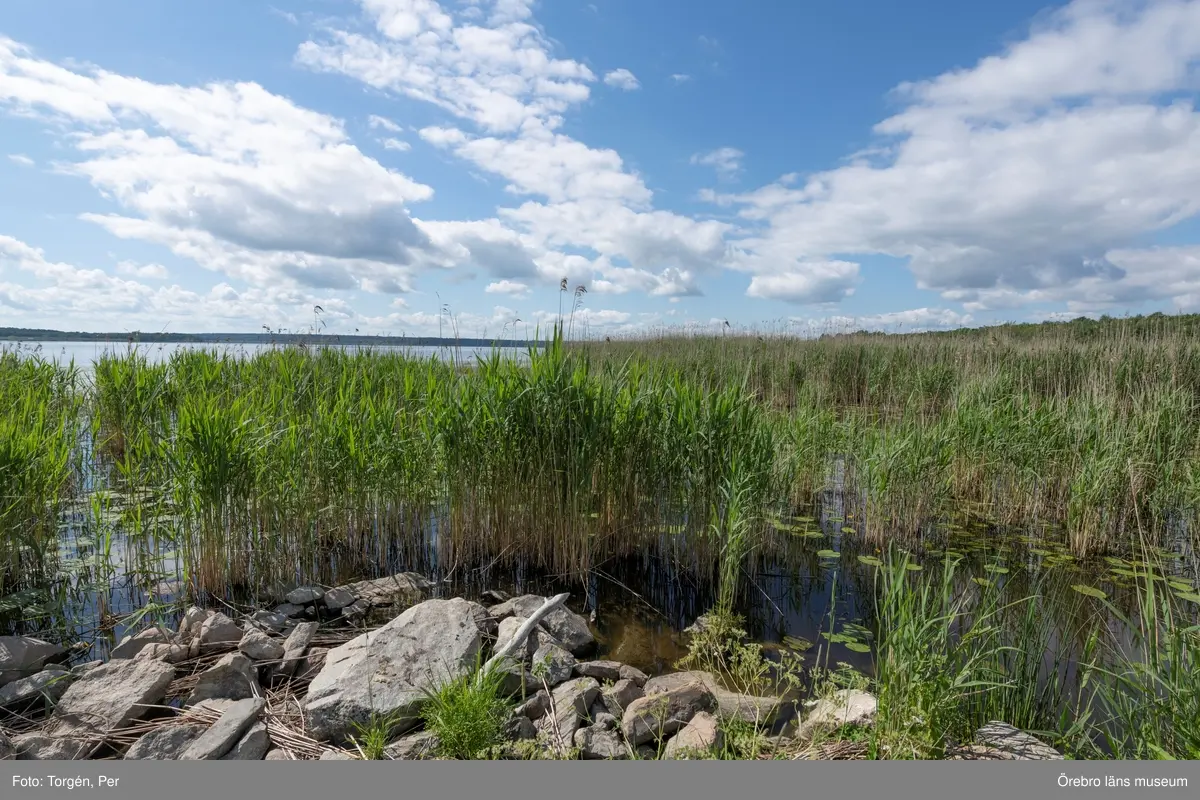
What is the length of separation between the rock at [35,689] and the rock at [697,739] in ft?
9.98

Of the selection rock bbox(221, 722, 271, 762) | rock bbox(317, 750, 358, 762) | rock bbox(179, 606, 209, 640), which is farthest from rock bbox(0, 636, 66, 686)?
rock bbox(317, 750, 358, 762)

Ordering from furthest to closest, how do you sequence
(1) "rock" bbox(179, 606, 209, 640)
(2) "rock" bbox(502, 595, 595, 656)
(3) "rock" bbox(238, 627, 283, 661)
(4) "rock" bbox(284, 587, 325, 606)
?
(4) "rock" bbox(284, 587, 325, 606) < (2) "rock" bbox(502, 595, 595, 656) < (1) "rock" bbox(179, 606, 209, 640) < (3) "rock" bbox(238, 627, 283, 661)

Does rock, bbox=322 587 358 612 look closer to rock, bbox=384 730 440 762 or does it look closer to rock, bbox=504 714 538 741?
rock, bbox=384 730 440 762

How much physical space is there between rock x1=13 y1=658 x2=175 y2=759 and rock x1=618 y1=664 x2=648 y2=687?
242 centimetres

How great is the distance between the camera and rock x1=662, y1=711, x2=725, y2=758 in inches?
99.8

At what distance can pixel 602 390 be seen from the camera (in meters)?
4.90

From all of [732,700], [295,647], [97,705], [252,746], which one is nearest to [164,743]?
[252,746]

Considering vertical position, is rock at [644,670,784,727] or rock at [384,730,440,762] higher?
rock at [384,730,440,762]

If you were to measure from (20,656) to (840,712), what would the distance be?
433 cm

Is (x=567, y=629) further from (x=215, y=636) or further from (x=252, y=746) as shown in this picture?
(x=215, y=636)

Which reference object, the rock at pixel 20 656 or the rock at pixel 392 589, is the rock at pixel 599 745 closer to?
the rock at pixel 392 589

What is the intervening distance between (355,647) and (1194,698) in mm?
3901

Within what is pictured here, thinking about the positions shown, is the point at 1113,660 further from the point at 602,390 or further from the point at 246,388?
the point at 246,388

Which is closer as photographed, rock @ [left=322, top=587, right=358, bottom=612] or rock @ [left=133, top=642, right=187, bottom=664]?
rock @ [left=133, top=642, right=187, bottom=664]
